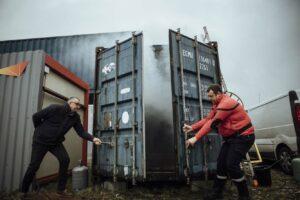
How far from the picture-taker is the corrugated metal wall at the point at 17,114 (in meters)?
4.39

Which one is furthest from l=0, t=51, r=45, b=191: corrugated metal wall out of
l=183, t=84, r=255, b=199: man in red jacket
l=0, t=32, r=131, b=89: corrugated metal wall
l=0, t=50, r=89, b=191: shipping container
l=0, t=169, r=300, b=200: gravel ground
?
l=0, t=32, r=131, b=89: corrugated metal wall

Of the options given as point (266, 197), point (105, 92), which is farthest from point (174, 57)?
point (266, 197)

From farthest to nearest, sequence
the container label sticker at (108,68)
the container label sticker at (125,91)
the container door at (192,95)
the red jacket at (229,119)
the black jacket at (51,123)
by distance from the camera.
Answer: the container label sticker at (108,68) < the container label sticker at (125,91) < the container door at (192,95) < the black jacket at (51,123) < the red jacket at (229,119)

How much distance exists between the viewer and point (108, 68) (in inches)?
204

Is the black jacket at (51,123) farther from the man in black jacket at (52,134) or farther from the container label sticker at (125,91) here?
the container label sticker at (125,91)

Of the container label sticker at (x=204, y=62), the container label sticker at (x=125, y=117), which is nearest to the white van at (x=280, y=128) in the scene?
the container label sticker at (x=204, y=62)

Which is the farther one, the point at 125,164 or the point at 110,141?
the point at 110,141

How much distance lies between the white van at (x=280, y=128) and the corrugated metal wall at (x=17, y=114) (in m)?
5.91

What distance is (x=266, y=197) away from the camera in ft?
13.7

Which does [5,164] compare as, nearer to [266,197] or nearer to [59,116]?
[59,116]

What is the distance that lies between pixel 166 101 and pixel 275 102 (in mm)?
3273

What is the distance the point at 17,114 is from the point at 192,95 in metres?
3.66

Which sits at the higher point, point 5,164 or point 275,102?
point 275,102

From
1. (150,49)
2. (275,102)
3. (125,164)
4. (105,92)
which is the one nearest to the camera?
(125,164)
